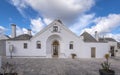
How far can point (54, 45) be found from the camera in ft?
69.2

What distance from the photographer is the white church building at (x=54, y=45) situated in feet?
66.2

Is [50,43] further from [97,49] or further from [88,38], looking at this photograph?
[97,49]

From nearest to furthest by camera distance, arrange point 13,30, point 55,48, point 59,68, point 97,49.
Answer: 1. point 59,68
2. point 55,48
3. point 97,49
4. point 13,30

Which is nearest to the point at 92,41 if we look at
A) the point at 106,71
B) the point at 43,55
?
the point at 43,55

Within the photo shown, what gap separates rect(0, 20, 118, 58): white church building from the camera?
66.2 ft

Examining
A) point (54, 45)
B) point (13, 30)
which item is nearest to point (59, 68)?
point (54, 45)

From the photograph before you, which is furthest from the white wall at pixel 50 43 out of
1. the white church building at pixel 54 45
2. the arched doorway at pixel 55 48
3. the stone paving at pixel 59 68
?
the stone paving at pixel 59 68

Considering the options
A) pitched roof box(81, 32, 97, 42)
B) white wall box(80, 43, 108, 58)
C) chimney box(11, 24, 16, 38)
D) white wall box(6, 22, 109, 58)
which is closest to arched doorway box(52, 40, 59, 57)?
white wall box(6, 22, 109, 58)

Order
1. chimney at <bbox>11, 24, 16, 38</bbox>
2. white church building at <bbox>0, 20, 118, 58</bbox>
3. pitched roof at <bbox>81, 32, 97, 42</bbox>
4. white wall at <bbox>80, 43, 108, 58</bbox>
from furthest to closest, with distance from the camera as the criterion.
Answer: pitched roof at <bbox>81, 32, 97, 42</bbox>
chimney at <bbox>11, 24, 16, 38</bbox>
white wall at <bbox>80, 43, 108, 58</bbox>
white church building at <bbox>0, 20, 118, 58</bbox>

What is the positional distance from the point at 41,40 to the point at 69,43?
442 cm

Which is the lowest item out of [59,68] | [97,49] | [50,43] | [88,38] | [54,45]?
[59,68]

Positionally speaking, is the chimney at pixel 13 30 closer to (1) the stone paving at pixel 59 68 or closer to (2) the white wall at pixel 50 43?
(2) the white wall at pixel 50 43

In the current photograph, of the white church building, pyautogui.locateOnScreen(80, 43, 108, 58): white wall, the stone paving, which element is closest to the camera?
the stone paving

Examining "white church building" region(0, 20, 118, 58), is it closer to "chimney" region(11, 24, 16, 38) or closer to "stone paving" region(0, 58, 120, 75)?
"chimney" region(11, 24, 16, 38)
